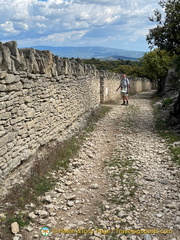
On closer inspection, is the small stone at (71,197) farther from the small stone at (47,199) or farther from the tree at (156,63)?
the tree at (156,63)

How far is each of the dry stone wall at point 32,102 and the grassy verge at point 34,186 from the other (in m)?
0.39

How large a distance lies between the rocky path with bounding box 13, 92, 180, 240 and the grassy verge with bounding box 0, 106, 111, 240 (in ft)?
0.53

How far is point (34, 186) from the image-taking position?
16.6 feet

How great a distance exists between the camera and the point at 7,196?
441cm

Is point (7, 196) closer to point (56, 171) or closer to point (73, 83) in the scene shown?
point (56, 171)

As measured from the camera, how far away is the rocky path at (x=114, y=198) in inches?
151

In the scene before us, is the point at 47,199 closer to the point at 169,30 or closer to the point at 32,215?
the point at 32,215

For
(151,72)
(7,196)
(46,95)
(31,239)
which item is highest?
(151,72)

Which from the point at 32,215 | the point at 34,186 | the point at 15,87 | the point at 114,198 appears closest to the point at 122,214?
the point at 114,198

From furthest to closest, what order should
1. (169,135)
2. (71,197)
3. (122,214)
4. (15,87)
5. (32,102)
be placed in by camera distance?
(169,135)
(32,102)
(15,87)
(71,197)
(122,214)

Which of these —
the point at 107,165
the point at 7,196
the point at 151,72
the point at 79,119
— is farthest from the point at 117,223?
the point at 151,72

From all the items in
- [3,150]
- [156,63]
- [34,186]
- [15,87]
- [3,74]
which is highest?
[156,63]

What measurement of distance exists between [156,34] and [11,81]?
31.2 ft

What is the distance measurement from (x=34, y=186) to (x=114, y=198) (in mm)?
1729
